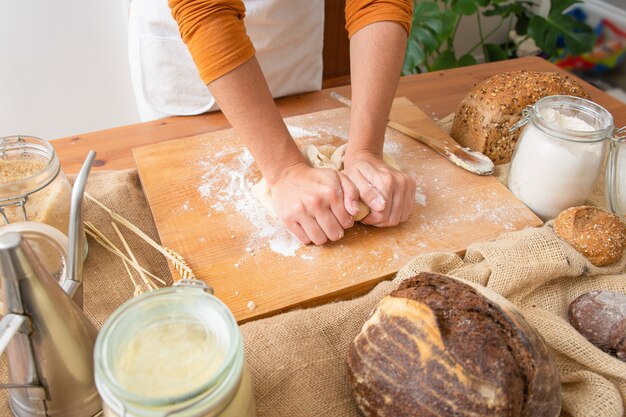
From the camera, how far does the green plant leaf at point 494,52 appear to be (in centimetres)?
257

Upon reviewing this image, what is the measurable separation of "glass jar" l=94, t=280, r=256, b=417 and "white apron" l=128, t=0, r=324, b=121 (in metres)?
0.89

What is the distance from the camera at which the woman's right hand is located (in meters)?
0.92

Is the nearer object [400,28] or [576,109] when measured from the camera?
[576,109]

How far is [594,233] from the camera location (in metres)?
0.88

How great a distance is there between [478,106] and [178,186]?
0.70 m

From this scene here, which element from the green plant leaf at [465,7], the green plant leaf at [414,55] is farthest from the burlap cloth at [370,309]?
the green plant leaf at [465,7]

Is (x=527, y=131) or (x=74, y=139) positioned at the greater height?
(x=527, y=131)

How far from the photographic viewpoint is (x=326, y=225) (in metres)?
0.92

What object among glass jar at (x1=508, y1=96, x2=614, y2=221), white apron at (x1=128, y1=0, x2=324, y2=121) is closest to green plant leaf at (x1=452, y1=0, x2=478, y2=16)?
white apron at (x1=128, y1=0, x2=324, y2=121)

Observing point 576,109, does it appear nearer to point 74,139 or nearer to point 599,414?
point 599,414

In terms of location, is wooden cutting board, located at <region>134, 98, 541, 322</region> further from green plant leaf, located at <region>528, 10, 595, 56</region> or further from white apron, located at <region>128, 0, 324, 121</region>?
green plant leaf, located at <region>528, 10, 595, 56</region>

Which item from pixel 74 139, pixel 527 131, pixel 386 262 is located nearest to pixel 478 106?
pixel 527 131

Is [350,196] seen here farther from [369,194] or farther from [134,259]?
[134,259]

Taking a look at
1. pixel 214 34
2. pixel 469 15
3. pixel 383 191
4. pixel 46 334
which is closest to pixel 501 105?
pixel 383 191
